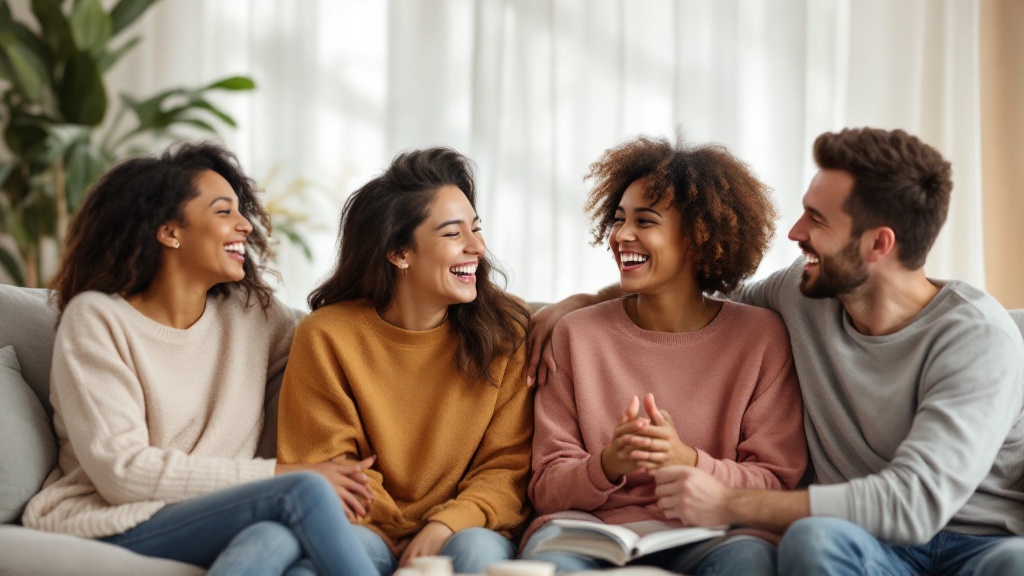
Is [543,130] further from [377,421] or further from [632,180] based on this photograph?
[377,421]

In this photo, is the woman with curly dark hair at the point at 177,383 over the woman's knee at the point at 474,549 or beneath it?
over

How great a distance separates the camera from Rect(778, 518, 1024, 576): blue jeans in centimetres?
166

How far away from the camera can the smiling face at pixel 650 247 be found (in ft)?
7.23

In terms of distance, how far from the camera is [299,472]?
192 cm

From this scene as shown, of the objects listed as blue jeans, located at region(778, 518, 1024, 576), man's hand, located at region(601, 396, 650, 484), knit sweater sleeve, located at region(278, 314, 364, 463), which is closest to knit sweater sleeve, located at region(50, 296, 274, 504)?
knit sweater sleeve, located at region(278, 314, 364, 463)

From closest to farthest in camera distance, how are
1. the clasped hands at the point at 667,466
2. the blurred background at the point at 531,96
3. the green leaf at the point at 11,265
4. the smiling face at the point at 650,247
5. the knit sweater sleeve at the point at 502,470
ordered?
the clasped hands at the point at 667,466, the knit sweater sleeve at the point at 502,470, the smiling face at the point at 650,247, the blurred background at the point at 531,96, the green leaf at the point at 11,265

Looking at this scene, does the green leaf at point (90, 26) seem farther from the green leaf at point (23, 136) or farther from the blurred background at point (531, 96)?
the green leaf at point (23, 136)

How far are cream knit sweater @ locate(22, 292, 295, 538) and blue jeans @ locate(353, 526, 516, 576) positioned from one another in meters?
0.27

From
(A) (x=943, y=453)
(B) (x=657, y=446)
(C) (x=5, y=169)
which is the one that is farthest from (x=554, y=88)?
(A) (x=943, y=453)

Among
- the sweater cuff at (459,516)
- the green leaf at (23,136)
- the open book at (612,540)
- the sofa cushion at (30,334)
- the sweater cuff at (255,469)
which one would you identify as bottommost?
the sweater cuff at (459,516)

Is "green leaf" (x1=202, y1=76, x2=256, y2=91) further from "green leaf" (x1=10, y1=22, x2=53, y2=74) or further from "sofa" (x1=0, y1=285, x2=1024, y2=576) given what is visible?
"sofa" (x1=0, y1=285, x2=1024, y2=576)

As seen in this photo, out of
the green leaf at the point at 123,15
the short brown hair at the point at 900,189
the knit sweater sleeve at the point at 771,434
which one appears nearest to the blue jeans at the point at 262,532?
the knit sweater sleeve at the point at 771,434

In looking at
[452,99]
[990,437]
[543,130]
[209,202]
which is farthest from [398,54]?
[990,437]

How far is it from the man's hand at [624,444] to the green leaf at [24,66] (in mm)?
2975
